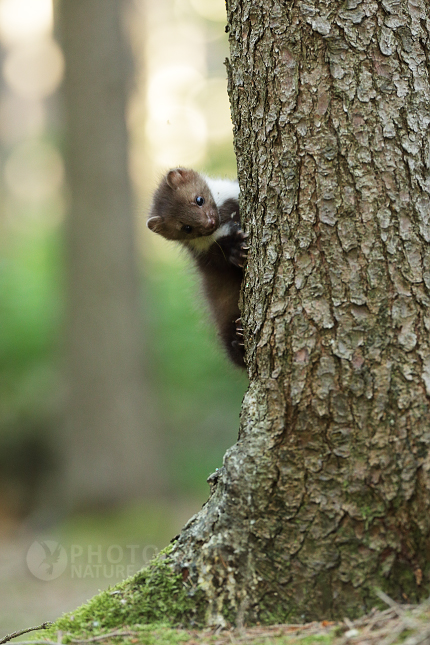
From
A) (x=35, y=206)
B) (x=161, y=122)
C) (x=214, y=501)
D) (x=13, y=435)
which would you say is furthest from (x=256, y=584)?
(x=35, y=206)

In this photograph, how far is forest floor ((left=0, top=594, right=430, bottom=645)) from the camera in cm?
224

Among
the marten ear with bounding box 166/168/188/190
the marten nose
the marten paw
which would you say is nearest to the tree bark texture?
the marten paw

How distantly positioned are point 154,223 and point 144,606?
10.4 feet

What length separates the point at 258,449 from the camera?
272cm

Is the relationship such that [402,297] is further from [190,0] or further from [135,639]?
[190,0]

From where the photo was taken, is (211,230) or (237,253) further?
(211,230)

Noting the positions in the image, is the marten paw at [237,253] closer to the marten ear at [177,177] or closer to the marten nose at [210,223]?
the marten nose at [210,223]

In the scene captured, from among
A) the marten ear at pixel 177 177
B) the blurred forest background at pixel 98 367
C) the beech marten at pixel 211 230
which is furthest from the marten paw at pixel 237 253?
the marten ear at pixel 177 177

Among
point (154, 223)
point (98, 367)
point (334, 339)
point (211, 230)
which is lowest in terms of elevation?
point (334, 339)

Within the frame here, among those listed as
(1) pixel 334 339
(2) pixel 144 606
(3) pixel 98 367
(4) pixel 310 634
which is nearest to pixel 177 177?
(1) pixel 334 339

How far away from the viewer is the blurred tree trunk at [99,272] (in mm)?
9422

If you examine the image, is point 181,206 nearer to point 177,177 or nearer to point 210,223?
point 177,177

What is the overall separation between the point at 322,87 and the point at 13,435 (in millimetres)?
9728

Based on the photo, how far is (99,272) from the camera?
9.53 m
